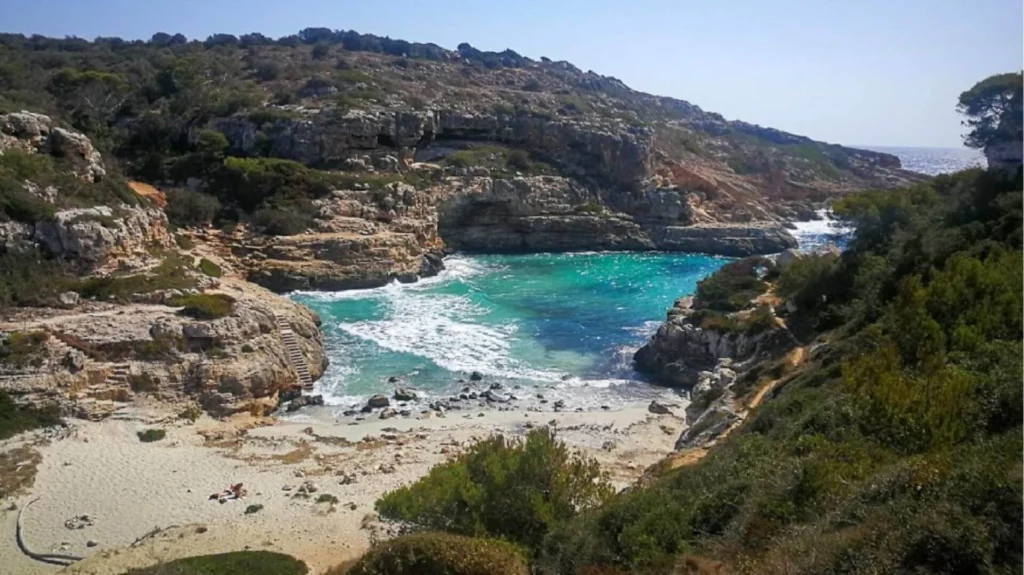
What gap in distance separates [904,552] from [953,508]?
57cm

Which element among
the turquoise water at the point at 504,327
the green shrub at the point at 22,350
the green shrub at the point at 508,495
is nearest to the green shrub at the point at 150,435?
the green shrub at the point at 22,350

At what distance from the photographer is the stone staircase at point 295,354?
91.6ft

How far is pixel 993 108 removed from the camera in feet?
85.3

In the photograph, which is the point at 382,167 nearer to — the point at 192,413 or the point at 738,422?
the point at 192,413

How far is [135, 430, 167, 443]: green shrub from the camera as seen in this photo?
21266mm

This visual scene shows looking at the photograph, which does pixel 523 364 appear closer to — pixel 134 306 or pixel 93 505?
pixel 134 306

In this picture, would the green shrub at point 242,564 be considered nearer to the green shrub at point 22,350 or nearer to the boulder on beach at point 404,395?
the boulder on beach at point 404,395

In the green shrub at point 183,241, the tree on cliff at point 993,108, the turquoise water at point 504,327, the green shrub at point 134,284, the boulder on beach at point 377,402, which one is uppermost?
the tree on cliff at point 993,108

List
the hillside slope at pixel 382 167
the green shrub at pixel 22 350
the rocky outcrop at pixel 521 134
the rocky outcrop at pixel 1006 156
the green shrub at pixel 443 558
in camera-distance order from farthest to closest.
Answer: the rocky outcrop at pixel 521 134
the hillside slope at pixel 382 167
the green shrub at pixel 22 350
the rocky outcrop at pixel 1006 156
the green shrub at pixel 443 558

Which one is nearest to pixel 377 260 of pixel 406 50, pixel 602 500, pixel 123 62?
pixel 602 500

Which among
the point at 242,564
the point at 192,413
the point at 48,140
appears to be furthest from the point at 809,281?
the point at 48,140

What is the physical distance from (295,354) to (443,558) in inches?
806

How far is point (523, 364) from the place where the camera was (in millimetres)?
31109

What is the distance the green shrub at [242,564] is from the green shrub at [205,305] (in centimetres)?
1390
